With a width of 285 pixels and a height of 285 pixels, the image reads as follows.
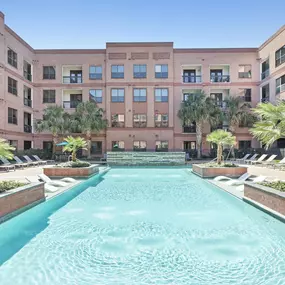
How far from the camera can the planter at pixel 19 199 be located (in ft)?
23.2

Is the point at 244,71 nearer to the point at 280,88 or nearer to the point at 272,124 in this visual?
the point at 280,88

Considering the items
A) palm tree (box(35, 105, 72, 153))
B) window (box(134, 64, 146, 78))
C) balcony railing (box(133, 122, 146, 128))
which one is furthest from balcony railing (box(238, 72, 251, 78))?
palm tree (box(35, 105, 72, 153))

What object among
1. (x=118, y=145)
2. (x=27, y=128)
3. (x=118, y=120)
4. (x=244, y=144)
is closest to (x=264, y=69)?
(x=244, y=144)

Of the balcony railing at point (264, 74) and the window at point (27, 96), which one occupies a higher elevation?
the balcony railing at point (264, 74)

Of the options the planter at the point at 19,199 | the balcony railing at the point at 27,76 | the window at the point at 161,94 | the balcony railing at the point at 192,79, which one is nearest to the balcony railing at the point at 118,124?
the window at the point at 161,94

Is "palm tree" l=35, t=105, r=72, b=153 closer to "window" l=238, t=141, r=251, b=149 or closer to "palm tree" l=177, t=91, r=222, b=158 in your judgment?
"palm tree" l=177, t=91, r=222, b=158

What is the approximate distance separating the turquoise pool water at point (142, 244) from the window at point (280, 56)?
22.0 metres

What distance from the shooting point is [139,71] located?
32.6 metres

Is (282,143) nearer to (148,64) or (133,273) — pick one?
(148,64)

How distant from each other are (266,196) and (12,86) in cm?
2568

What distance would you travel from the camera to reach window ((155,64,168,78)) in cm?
3238

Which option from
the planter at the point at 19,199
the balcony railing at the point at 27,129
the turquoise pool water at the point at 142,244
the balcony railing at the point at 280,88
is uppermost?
the balcony railing at the point at 280,88

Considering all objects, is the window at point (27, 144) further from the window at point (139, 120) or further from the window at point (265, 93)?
the window at point (265, 93)

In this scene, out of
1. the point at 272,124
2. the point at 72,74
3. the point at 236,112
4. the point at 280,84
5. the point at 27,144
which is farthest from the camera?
the point at 72,74
